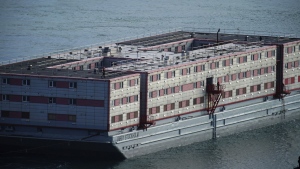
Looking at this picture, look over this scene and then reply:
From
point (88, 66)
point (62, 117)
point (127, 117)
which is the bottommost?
point (127, 117)

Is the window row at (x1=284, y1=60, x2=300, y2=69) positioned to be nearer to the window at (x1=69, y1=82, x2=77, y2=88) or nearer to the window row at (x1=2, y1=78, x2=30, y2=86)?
the window at (x1=69, y1=82, x2=77, y2=88)

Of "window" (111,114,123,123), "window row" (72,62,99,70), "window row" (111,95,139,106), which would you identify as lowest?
"window" (111,114,123,123)

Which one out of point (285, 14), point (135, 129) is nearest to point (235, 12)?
point (285, 14)

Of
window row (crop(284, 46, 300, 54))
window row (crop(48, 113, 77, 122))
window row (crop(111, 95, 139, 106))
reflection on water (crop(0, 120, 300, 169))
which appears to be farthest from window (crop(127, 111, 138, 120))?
window row (crop(284, 46, 300, 54))

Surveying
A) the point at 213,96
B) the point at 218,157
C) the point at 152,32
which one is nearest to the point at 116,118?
the point at 218,157

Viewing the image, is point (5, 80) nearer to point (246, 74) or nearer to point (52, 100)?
point (52, 100)
